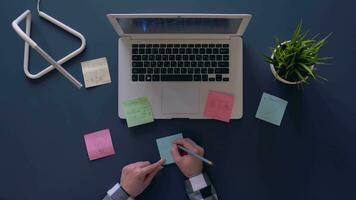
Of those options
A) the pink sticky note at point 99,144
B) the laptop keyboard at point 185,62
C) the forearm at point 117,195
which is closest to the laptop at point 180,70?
the laptop keyboard at point 185,62

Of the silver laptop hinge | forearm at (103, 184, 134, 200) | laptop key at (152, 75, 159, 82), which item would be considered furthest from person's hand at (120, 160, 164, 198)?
the silver laptop hinge

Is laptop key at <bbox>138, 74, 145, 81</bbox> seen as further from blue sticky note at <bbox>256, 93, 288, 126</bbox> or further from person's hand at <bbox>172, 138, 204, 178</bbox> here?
blue sticky note at <bbox>256, 93, 288, 126</bbox>

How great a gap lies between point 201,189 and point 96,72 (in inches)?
17.4

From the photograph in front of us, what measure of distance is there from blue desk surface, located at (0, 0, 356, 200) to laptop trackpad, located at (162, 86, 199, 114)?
0.04 metres

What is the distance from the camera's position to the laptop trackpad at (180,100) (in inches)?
37.7

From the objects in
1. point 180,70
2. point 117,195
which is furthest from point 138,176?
point 180,70

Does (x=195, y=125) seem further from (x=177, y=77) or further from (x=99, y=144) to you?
(x=99, y=144)

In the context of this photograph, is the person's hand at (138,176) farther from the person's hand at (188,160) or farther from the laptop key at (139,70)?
the laptop key at (139,70)

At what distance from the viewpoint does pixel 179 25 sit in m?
0.89

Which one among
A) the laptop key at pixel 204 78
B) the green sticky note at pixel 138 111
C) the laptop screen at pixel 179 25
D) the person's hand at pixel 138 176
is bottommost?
the person's hand at pixel 138 176

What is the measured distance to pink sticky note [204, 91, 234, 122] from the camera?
955mm

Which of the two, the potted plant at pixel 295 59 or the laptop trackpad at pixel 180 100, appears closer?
the potted plant at pixel 295 59

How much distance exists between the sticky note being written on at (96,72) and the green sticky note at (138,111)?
0.31 feet

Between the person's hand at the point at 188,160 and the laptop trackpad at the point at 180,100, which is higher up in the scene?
the laptop trackpad at the point at 180,100
